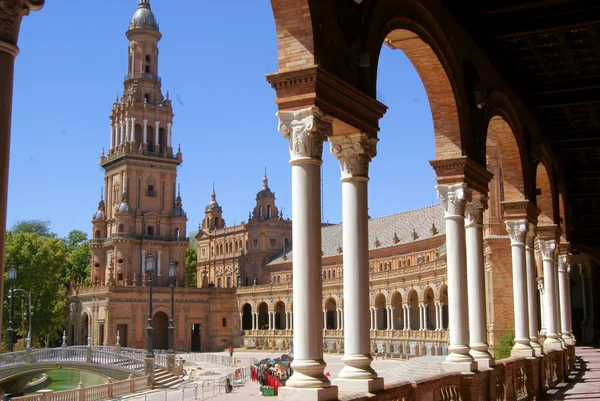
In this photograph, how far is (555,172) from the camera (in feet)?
79.2

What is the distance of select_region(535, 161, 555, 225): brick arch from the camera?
22625 millimetres

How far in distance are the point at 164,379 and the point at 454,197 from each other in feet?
118

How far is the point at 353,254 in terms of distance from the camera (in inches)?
384

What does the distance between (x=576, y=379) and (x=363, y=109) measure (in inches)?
544

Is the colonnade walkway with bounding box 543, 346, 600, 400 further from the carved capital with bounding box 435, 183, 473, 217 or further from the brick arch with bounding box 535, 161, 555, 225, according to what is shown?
the carved capital with bounding box 435, 183, 473, 217

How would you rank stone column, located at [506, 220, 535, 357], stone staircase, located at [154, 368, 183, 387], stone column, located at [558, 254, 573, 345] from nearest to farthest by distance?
stone column, located at [506, 220, 535, 357] < stone column, located at [558, 254, 573, 345] < stone staircase, located at [154, 368, 183, 387]

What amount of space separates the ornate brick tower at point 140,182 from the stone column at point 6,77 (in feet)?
261

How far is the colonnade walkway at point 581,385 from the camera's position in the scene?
16297mm

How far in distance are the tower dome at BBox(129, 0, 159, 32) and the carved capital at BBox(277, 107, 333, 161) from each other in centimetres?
8340

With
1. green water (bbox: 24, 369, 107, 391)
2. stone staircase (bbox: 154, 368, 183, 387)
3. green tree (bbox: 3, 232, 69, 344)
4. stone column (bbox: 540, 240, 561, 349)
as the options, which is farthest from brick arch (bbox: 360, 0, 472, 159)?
green tree (bbox: 3, 232, 69, 344)

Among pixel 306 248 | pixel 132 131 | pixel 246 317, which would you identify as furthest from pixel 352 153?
pixel 246 317

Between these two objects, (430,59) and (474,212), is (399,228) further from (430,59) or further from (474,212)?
(430,59)

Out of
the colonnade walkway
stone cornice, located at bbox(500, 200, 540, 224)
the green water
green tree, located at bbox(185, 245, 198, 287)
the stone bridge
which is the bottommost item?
the green water

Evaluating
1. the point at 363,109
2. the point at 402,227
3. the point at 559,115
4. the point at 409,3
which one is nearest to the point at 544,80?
the point at 559,115
